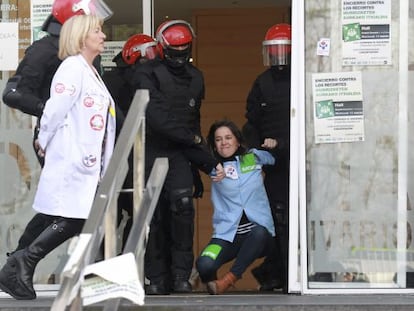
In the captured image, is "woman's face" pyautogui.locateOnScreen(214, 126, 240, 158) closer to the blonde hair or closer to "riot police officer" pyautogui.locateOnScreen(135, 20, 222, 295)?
"riot police officer" pyautogui.locateOnScreen(135, 20, 222, 295)

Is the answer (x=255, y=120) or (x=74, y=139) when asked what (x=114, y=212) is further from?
(x=255, y=120)

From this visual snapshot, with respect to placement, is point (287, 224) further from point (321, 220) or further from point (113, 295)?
point (113, 295)

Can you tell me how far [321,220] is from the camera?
6.65 meters

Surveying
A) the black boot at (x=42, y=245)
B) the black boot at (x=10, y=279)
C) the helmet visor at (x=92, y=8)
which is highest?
the helmet visor at (x=92, y=8)

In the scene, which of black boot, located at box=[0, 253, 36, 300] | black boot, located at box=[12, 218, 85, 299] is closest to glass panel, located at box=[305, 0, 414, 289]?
black boot, located at box=[12, 218, 85, 299]

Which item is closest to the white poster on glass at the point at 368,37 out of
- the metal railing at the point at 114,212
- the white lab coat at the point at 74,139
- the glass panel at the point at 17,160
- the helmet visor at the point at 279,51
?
the helmet visor at the point at 279,51

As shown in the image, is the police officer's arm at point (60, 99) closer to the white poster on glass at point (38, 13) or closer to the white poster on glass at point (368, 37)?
the white poster on glass at point (38, 13)

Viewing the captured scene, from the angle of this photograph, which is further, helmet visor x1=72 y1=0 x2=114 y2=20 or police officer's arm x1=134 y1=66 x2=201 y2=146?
police officer's arm x1=134 y1=66 x2=201 y2=146

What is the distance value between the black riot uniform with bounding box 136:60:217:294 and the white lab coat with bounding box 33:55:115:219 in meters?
1.12

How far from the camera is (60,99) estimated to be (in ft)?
17.7

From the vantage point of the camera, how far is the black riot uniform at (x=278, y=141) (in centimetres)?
689

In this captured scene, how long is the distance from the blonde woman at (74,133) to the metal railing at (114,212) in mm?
932

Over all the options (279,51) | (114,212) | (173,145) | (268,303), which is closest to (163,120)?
(173,145)

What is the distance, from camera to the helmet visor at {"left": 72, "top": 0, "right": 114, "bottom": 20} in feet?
19.7
